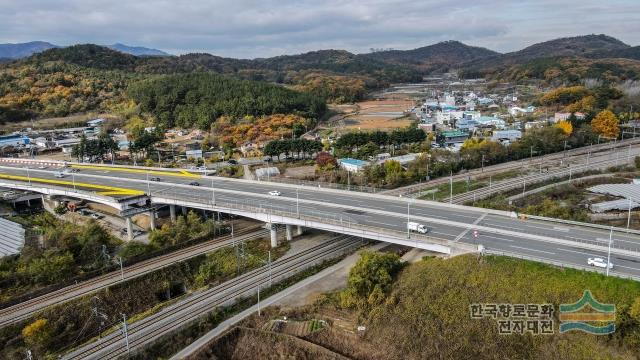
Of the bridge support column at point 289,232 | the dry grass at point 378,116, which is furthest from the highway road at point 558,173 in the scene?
the dry grass at point 378,116

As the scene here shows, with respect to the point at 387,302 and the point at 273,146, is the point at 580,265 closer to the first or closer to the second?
the point at 387,302

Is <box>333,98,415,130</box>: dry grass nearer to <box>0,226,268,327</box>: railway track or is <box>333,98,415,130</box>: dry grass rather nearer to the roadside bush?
<box>0,226,268,327</box>: railway track

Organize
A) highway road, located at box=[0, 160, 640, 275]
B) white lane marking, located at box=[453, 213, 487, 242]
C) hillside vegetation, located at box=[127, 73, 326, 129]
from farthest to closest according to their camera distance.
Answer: hillside vegetation, located at box=[127, 73, 326, 129] → white lane marking, located at box=[453, 213, 487, 242] → highway road, located at box=[0, 160, 640, 275]

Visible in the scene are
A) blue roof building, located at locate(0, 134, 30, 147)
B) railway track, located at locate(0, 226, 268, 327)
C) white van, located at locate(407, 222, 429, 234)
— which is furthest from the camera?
blue roof building, located at locate(0, 134, 30, 147)

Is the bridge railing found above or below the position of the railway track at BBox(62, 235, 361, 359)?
above

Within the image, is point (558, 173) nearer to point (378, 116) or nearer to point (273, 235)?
point (273, 235)

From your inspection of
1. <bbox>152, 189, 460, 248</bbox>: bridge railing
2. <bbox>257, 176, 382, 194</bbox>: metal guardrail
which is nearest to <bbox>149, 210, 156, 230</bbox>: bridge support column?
<bbox>152, 189, 460, 248</bbox>: bridge railing
